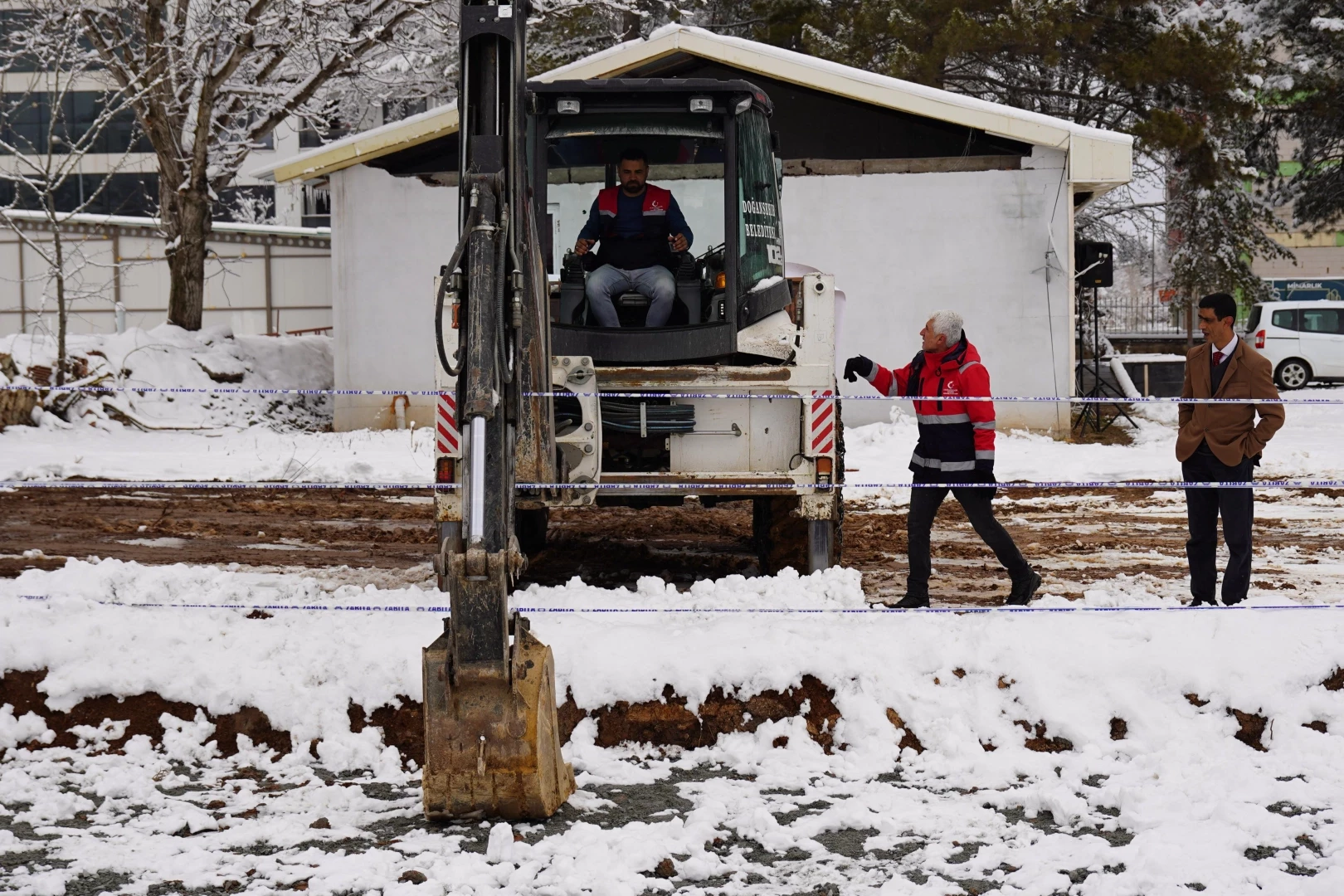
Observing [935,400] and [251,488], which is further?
[251,488]

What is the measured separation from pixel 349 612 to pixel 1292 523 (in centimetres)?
796

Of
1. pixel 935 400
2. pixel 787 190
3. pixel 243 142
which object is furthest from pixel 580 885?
pixel 243 142

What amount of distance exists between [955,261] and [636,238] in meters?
10.4

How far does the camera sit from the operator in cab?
865 cm

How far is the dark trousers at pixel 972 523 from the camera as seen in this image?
7707mm

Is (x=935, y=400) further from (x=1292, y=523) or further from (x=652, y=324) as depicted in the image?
(x=1292, y=523)

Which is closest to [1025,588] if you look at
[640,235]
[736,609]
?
[736,609]

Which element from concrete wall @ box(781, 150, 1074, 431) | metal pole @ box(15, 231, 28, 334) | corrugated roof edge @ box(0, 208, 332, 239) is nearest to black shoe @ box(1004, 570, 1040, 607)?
concrete wall @ box(781, 150, 1074, 431)

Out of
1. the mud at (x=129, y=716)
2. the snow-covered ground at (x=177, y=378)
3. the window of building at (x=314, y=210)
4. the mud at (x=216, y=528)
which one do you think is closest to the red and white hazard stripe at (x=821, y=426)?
the mud at (x=216, y=528)

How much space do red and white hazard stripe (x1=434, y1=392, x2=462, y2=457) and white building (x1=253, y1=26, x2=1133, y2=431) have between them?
390 inches

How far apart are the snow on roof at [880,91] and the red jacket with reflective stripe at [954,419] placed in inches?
396

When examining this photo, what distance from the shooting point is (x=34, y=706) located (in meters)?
6.39

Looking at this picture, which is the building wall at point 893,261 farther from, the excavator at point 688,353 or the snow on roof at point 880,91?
the excavator at point 688,353

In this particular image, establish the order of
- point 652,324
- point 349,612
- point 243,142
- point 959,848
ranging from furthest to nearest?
1. point 243,142
2. point 652,324
3. point 349,612
4. point 959,848
